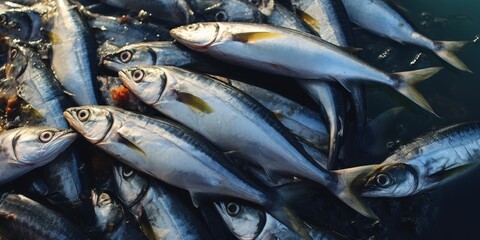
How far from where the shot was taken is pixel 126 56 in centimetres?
376

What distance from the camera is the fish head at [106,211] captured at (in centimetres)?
326

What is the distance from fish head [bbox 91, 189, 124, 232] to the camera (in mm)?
3260

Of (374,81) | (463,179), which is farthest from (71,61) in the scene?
(463,179)

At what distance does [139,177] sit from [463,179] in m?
2.74

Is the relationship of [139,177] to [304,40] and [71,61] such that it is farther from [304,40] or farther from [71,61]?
[304,40]

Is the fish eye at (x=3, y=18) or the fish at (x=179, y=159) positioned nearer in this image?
the fish at (x=179, y=159)

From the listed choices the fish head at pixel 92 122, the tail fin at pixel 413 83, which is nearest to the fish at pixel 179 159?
the fish head at pixel 92 122

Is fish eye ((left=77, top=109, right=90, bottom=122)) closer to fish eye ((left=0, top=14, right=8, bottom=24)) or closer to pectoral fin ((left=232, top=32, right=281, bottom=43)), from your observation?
pectoral fin ((left=232, top=32, right=281, bottom=43))

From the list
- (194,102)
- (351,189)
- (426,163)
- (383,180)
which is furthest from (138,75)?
(426,163)

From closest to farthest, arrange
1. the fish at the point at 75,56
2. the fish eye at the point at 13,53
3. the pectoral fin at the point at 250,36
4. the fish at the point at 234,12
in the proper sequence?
the pectoral fin at the point at 250,36
the fish at the point at 75,56
the fish eye at the point at 13,53
the fish at the point at 234,12

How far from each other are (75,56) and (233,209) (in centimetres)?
185

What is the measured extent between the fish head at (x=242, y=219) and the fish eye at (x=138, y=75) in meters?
1.12

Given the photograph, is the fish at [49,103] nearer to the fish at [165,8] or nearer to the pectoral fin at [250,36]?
the fish at [165,8]

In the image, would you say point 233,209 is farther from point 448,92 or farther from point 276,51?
point 448,92
